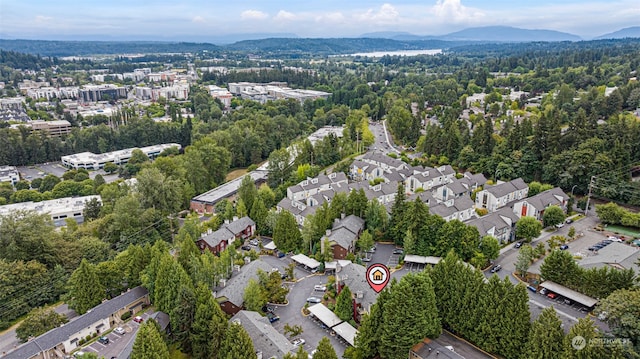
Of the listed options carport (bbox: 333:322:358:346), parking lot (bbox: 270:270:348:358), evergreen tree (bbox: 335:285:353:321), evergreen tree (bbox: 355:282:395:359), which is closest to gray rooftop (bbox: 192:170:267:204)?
parking lot (bbox: 270:270:348:358)

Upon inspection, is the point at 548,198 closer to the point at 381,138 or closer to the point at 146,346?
the point at 381,138

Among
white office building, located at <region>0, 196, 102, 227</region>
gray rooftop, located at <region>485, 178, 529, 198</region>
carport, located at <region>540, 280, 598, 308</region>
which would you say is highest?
gray rooftop, located at <region>485, 178, 529, 198</region>

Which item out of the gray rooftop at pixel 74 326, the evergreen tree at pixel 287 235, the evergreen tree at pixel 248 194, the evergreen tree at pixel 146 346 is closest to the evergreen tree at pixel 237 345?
the evergreen tree at pixel 146 346

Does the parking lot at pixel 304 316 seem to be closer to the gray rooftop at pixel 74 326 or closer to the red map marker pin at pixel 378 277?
the red map marker pin at pixel 378 277

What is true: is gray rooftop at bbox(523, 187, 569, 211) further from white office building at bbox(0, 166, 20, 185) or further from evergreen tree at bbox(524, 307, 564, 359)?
white office building at bbox(0, 166, 20, 185)

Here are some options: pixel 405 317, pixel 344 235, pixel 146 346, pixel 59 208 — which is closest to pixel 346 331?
pixel 405 317

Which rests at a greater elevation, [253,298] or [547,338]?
[547,338]

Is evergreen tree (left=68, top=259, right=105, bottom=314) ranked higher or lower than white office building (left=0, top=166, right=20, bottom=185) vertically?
higher
